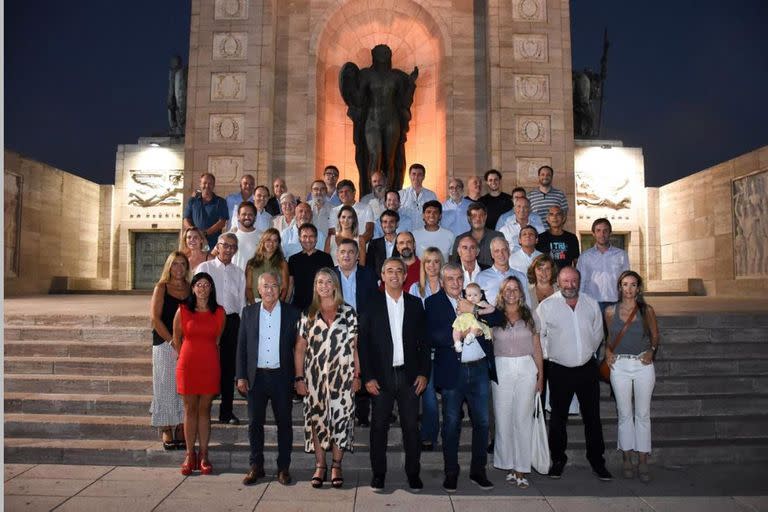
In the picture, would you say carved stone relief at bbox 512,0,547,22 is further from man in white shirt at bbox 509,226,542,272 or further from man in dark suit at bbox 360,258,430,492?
man in dark suit at bbox 360,258,430,492

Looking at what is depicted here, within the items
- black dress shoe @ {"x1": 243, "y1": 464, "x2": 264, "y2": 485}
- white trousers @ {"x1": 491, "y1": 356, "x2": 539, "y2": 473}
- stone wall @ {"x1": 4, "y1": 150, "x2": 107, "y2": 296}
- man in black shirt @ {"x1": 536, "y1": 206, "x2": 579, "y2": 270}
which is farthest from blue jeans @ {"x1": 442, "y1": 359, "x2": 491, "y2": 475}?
stone wall @ {"x1": 4, "y1": 150, "x2": 107, "y2": 296}

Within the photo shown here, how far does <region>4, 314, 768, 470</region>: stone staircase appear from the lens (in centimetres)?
569

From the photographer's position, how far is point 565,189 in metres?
13.0

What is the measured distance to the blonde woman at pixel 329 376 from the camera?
5.07 meters

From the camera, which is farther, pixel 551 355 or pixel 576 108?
pixel 576 108

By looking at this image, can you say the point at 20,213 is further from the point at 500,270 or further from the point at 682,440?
the point at 682,440

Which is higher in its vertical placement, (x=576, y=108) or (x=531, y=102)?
(x=576, y=108)

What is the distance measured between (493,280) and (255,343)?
2295 mm

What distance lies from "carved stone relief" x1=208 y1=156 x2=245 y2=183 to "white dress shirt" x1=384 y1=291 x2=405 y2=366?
8854 mm

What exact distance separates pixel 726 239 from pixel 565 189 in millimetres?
4280

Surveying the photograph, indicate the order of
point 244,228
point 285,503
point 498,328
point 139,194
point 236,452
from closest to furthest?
1. point 285,503
2. point 498,328
3. point 236,452
4. point 244,228
5. point 139,194

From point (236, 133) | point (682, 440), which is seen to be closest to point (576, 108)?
point (236, 133)

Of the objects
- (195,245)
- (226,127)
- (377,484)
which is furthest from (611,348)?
(226,127)

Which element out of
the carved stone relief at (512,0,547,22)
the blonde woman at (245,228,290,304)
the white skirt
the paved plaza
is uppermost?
the carved stone relief at (512,0,547,22)
